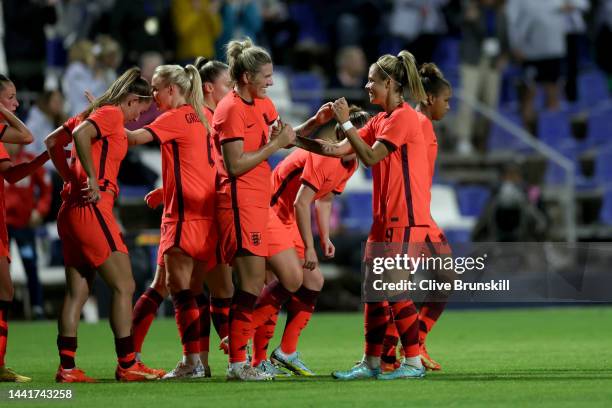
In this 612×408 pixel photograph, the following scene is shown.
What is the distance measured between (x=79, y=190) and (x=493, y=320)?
8418mm

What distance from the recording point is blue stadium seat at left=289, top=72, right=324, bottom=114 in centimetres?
2127

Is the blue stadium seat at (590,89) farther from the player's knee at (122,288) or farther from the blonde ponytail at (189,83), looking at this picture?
the player's knee at (122,288)

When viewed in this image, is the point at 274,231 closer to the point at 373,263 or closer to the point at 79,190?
the point at 373,263

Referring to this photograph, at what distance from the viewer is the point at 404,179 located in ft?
29.9

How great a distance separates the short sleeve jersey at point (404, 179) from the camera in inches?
356

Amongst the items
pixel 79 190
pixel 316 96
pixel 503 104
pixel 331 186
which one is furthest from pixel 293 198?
A: pixel 503 104

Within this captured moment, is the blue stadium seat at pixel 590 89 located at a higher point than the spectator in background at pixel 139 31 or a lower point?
lower

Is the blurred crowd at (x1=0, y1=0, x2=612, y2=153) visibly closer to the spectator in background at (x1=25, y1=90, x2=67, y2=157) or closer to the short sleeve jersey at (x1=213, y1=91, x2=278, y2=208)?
the spectator in background at (x1=25, y1=90, x2=67, y2=157)

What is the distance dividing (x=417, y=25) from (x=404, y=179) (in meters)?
13.5

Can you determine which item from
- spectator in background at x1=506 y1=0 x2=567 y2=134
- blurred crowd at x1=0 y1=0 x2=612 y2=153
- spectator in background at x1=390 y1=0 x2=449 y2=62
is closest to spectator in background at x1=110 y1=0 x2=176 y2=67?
blurred crowd at x1=0 y1=0 x2=612 y2=153

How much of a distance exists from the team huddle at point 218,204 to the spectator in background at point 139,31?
380 inches

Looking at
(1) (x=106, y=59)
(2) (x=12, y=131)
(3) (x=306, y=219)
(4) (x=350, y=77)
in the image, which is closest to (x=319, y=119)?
(3) (x=306, y=219)

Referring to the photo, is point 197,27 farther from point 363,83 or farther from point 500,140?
point 500,140

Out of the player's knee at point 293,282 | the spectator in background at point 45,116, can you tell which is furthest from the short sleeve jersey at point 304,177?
the spectator in background at point 45,116
